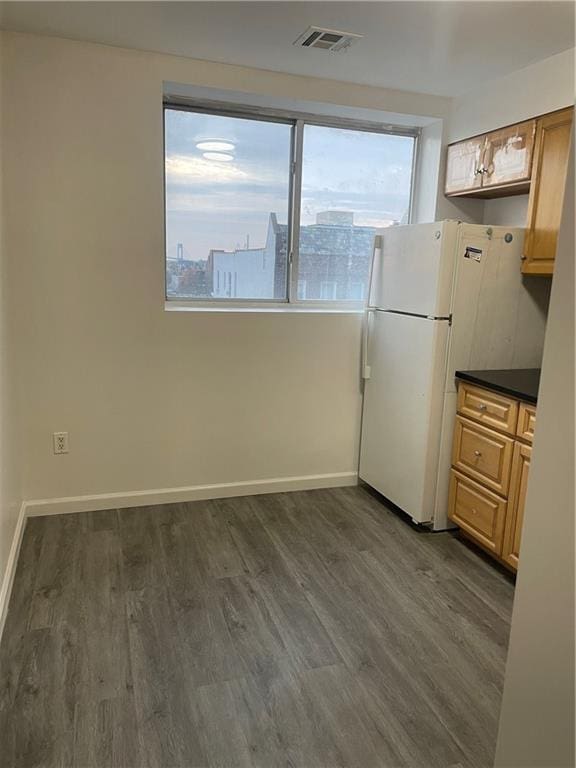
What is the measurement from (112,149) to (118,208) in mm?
290

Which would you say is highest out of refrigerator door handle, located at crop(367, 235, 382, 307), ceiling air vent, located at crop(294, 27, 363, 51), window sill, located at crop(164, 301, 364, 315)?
ceiling air vent, located at crop(294, 27, 363, 51)

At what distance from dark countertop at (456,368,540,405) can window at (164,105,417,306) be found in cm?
111

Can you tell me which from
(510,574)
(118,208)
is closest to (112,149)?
(118,208)

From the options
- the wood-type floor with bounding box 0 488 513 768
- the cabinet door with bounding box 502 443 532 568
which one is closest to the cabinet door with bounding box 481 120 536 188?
the cabinet door with bounding box 502 443 532 568

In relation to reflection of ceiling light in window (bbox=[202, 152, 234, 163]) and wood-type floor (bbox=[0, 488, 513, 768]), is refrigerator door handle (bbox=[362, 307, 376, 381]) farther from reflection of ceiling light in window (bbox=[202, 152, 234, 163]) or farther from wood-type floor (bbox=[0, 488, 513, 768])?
reflection of ceiling light in window (bbox=[202, 152, 234, 163])

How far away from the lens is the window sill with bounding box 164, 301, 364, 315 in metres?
3.30

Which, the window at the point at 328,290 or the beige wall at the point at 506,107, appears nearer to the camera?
the beige wall at the point at 506,107

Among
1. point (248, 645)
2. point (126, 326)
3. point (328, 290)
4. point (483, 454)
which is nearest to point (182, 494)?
point (126, 326)

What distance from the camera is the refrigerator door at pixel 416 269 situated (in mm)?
2844

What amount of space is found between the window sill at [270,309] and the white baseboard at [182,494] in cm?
105

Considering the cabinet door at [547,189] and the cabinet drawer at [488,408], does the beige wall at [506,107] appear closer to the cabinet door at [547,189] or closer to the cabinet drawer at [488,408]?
the cabinet door at [547,189]

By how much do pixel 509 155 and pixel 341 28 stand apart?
1099 millimetres

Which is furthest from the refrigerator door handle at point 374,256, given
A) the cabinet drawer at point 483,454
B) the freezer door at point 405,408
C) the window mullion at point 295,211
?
the cabinet drawer at point 483,454

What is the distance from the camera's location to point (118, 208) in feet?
9.79
